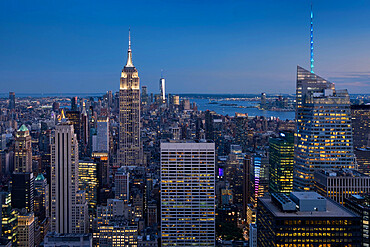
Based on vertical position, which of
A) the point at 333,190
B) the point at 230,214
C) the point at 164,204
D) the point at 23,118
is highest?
the point at 23,118

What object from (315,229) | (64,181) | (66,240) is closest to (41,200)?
(64,181)

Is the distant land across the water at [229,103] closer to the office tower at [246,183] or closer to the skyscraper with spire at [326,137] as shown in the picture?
the office tower at [246,183]

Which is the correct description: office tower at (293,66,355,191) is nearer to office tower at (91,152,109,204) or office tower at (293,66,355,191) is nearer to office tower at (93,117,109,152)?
office tower at (91,152,109,204)

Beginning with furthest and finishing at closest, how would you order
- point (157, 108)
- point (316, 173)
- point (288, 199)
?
1. point (157, 108)
2. point (316, 173)
3. point (288, 199)

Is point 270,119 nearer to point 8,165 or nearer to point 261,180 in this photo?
point 261,180

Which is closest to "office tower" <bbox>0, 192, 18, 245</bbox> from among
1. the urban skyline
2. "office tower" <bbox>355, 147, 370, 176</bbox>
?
the urban skyline

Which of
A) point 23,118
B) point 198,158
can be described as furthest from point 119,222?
point 23,118

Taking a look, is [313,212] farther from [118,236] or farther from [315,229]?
[118,236]
